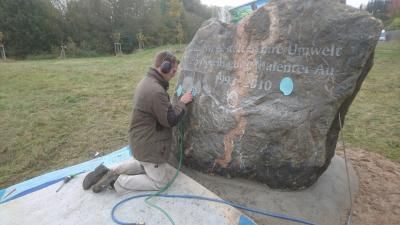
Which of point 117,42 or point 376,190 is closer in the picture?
point 376,190

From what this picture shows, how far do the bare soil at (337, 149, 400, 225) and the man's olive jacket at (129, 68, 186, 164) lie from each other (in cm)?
204

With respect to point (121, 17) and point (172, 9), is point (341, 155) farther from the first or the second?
point (172, 9)

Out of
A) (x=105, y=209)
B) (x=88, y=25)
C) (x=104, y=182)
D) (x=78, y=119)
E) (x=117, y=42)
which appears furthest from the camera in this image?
(x=88, y=25)

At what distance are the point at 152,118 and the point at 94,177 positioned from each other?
0.96 meters

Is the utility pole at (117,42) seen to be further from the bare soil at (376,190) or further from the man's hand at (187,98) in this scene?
the bare soil at (376,190)

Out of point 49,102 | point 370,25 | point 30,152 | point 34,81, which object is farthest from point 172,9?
point 370,25

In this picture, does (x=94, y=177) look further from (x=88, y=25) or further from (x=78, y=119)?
(x=88, y=25)

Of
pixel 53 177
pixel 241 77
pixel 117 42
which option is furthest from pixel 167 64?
Answer: pixel 117 42

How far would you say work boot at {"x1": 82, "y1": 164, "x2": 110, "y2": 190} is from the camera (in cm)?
336

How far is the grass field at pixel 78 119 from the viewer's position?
497 centimetres

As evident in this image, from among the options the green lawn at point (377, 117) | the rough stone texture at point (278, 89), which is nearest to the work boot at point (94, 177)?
the rough stone texture at point (278, 89)

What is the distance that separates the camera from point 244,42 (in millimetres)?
3443

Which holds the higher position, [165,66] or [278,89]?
[165,66]

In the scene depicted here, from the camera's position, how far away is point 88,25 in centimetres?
2820
